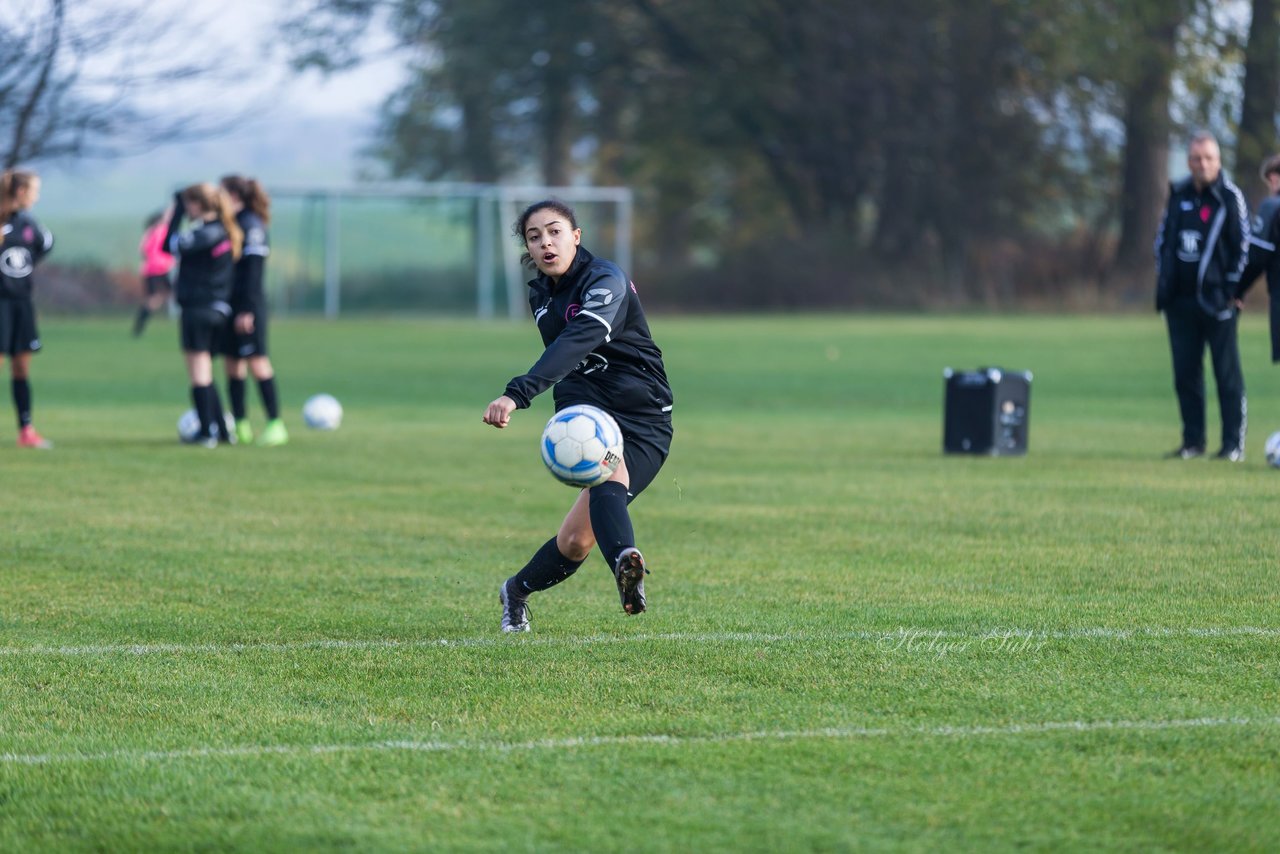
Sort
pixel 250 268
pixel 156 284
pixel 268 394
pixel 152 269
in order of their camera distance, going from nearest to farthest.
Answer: pixel 250 268 → pixel 268 394 → pixel 152 269 → pixel 156 284

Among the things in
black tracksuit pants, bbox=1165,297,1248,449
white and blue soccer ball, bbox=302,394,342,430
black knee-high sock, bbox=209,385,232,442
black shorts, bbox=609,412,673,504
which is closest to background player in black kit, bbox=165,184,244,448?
black knee-high sock, bbox=209,385,232,442

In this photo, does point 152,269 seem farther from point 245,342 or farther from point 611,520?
point 611,520

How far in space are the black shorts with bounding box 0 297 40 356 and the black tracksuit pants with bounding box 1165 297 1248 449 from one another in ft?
28.1

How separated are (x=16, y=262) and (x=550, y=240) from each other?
850cm

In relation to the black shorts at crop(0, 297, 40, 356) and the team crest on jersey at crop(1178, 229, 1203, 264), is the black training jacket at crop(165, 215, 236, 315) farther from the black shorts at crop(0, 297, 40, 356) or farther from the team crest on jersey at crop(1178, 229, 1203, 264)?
the team crest on jersey at crop(1178, 229, 1203, 264)

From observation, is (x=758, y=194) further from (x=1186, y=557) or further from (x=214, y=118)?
(x=1186, y=557)

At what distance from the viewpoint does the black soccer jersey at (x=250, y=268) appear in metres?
14.1

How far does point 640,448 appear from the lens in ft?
21.7

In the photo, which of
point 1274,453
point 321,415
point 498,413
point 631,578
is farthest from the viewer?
point 321,415

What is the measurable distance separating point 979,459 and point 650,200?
40784 millimetres

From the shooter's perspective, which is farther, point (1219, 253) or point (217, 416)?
point (217, 416)

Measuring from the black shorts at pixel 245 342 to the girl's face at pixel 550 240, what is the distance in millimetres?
8074

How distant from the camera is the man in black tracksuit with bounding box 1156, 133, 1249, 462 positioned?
12.7 metres

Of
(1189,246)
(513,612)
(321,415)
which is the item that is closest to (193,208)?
(321,415)
